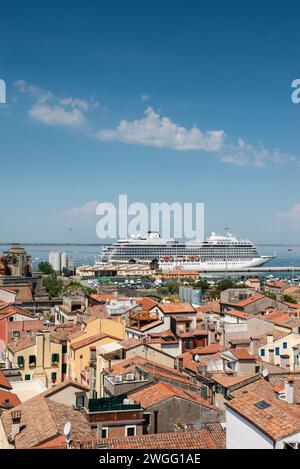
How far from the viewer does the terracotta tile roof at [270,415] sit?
7734 mm

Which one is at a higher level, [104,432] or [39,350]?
[104,432]

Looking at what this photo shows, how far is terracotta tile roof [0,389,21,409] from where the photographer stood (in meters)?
13.1

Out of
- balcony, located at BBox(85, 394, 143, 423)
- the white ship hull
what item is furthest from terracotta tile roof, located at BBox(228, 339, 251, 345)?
the white ship hull

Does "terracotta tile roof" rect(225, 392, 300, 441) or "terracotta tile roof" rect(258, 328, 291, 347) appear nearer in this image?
"terracotta tile roof" rect(225, 392, 300, 441)

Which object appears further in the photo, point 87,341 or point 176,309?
point 176,309

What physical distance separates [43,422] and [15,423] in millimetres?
530

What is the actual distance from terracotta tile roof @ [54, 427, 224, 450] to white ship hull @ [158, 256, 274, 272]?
104m

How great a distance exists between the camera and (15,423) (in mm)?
10352

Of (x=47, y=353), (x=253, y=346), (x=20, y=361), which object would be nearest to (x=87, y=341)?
(x=47, y=353)

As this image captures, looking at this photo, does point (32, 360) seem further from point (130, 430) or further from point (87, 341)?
point (130, 430)

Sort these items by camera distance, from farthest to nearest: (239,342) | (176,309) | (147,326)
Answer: (176,309) < (147,326) < (239,342)

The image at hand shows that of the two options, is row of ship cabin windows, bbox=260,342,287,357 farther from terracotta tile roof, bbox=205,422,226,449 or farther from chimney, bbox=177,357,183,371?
terracotta tile roof, bbox=205,422,226,449

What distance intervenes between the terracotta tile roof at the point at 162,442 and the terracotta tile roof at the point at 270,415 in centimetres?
103
